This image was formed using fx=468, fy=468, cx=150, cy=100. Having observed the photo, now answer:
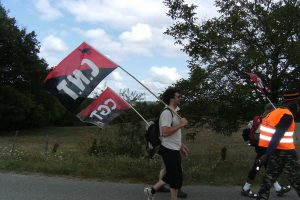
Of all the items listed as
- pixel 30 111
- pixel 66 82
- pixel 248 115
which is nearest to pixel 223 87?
pixel 248 115

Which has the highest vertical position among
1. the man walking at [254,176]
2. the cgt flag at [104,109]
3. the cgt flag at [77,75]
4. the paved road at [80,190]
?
the cgt flag at [77,75]

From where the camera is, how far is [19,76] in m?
55.7

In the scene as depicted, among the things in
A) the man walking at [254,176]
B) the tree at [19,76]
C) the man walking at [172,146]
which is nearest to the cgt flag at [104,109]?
the man walking at [254,176]

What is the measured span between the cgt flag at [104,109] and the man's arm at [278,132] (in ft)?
12.6

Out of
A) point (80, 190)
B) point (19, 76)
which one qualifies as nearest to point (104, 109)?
point (80, 190)

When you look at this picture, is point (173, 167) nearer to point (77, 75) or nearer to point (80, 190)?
point (80, 190)

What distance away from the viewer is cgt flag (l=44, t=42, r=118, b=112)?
8508 millimetres

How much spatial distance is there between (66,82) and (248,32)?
18.5 ft

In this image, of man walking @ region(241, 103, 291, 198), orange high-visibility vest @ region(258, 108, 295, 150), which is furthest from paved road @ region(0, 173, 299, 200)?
orange high-visibility vest @ region(258, 108, 295, 150)

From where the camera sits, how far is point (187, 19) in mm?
12211

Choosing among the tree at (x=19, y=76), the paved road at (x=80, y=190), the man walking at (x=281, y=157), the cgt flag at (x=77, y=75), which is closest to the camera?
the man walking at (x=281, y=157)

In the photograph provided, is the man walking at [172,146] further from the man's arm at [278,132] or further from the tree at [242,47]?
the tree at [242,47]

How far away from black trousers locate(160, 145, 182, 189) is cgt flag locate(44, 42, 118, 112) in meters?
2.63

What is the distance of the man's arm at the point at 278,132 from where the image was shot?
228 inches
